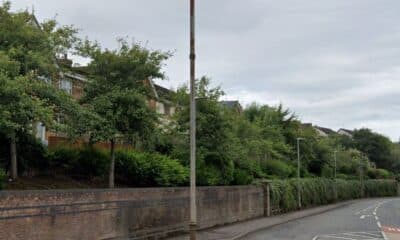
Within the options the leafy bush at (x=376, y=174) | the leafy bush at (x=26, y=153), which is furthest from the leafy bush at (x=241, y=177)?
the leafy bush at (x=376, y=174)

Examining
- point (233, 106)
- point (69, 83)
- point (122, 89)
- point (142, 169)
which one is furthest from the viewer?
point (233, 106)

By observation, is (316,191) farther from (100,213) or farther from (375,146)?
(375,146)

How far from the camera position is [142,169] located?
74.4ft

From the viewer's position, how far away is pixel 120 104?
20.2m

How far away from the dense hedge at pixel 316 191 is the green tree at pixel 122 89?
21.0m

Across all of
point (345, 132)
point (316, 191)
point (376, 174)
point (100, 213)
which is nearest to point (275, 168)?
point (316, 191)

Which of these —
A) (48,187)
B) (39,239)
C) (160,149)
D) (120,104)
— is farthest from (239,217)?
(39,239)

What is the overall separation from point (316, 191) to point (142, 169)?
3534cm

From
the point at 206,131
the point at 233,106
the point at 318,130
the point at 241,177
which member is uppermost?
the point at 318,130

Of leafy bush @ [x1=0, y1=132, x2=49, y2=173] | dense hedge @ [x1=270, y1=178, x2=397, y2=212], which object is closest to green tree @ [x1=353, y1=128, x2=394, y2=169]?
dense hedge @ [x1=270, y1=178, x2=397, y2=212]

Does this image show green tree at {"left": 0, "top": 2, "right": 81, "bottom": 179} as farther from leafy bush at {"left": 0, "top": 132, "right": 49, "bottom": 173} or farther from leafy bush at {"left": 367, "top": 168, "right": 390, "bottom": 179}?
leafy bush at {"left": 367, "top": 168, "right": 390, "bottom": 179}

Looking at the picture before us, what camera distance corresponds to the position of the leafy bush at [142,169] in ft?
74.4

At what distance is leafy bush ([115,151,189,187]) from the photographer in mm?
22672

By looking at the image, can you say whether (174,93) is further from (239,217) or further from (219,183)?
(239,217)
